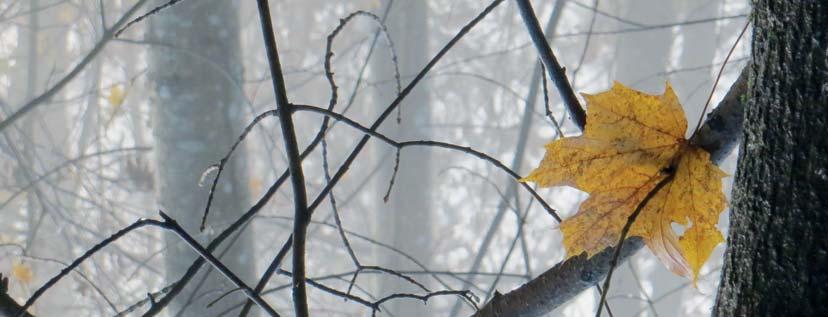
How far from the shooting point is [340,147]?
7777 millimetres

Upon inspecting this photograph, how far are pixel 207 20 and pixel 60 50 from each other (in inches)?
190

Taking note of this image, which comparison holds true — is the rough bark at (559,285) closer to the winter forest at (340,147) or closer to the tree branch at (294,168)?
the winter forest at (340,147)

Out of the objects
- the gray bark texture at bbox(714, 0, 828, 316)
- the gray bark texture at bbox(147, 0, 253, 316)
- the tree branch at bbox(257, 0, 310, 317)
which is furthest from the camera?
the gray bark texture at bbox(147, 0, 253, 316)

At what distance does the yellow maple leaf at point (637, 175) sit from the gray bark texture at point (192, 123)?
4.05ft

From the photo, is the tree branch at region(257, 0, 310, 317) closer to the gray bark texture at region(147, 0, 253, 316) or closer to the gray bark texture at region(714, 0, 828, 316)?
the gray bark texture at region(714, 0, 828, 316)

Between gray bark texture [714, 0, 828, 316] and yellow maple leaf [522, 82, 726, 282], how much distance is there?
13cm

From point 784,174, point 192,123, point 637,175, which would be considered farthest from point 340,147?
point 784,174

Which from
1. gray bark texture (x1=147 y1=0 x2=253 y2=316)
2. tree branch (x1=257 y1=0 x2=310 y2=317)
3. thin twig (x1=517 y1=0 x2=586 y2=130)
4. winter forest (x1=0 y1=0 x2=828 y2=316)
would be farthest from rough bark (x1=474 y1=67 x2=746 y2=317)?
gray bark texture (x1=147 y1=0 x2=253 y2=316)

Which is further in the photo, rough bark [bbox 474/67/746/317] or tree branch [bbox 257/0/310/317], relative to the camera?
rough bark [bbox 474/67/746/317]

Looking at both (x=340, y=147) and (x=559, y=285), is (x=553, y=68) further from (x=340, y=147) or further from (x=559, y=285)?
(x=340, y=147)

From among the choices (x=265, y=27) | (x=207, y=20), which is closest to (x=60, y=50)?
(x=207, y=20)

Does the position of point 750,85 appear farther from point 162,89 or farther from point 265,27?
point 162,89

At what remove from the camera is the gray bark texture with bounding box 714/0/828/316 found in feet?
1.16

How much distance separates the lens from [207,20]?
177 centimetres
